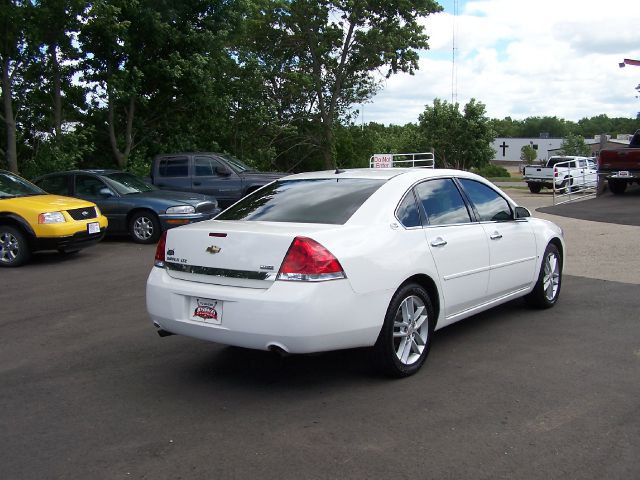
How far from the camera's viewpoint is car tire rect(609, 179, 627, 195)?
2180 cm

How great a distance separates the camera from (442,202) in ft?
18.2

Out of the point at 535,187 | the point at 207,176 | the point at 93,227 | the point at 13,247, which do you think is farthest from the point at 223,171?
the point at 535,187

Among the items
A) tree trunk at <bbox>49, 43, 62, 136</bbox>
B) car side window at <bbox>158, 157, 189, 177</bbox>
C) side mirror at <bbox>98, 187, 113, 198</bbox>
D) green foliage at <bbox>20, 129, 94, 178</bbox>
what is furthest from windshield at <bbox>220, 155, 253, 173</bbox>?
tree trunk at <bbox>49, 43, 62, 136</bbox>

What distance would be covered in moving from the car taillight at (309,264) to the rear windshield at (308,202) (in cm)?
48

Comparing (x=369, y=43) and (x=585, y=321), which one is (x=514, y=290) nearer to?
(x=585, y=321)

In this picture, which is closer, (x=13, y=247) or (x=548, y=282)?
(x=548, y=282)

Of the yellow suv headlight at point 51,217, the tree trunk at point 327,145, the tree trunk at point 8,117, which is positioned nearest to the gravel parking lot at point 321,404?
the yellow suv headlight at point 51,217

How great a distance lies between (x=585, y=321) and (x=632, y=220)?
10039 mm

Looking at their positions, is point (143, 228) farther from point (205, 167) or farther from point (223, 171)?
point (205, 167)

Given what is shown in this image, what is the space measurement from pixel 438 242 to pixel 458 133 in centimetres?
4326

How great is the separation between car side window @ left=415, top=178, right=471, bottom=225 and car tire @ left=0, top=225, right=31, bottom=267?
7235 millimetres

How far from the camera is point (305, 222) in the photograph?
482 cm

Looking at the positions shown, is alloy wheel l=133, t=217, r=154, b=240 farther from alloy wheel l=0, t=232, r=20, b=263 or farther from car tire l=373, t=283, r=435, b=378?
car tire l=373, t=283, r=435, b=378

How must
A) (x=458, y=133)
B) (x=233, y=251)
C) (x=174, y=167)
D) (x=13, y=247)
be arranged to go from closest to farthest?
(x=233, y=251), (x=13, y=247), (x=174, y=167), (x=458, y=133)
